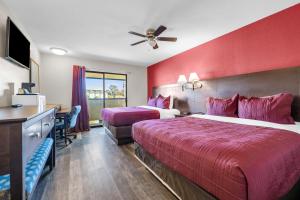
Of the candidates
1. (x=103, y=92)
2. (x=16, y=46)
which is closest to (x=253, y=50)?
(x=16, y=46)

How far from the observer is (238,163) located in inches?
38.7

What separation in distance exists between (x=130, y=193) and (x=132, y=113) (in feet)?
6.75

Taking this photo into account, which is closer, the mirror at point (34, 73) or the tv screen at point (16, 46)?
the tv screen at point (16, 46)

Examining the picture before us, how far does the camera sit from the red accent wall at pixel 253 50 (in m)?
2.34

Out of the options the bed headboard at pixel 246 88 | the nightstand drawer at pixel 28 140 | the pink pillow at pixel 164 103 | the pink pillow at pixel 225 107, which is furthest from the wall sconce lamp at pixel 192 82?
the nightstand drawer at pixel 28 140

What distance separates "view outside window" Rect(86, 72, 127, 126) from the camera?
5.48m

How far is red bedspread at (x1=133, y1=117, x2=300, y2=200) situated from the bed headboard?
1116 mm

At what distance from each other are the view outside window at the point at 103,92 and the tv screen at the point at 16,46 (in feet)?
9.06

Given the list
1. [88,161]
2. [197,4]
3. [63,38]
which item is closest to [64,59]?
[63,38]

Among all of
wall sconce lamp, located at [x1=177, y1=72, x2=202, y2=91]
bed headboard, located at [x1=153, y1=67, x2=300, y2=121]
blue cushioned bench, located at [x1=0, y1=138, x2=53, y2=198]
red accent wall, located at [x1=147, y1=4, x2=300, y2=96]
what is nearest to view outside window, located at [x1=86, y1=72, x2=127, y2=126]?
bed headboard, located at [x1=153, y1=67, x2=300, y2=121]

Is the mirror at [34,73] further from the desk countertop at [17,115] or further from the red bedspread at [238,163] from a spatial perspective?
the red bedspread at [238,163]

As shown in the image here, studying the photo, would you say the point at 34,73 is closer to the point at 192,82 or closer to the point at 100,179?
the point at 100,179

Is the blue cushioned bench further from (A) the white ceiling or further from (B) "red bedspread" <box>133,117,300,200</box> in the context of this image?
(A) the white ceiling

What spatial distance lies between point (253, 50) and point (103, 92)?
15.6 feet
